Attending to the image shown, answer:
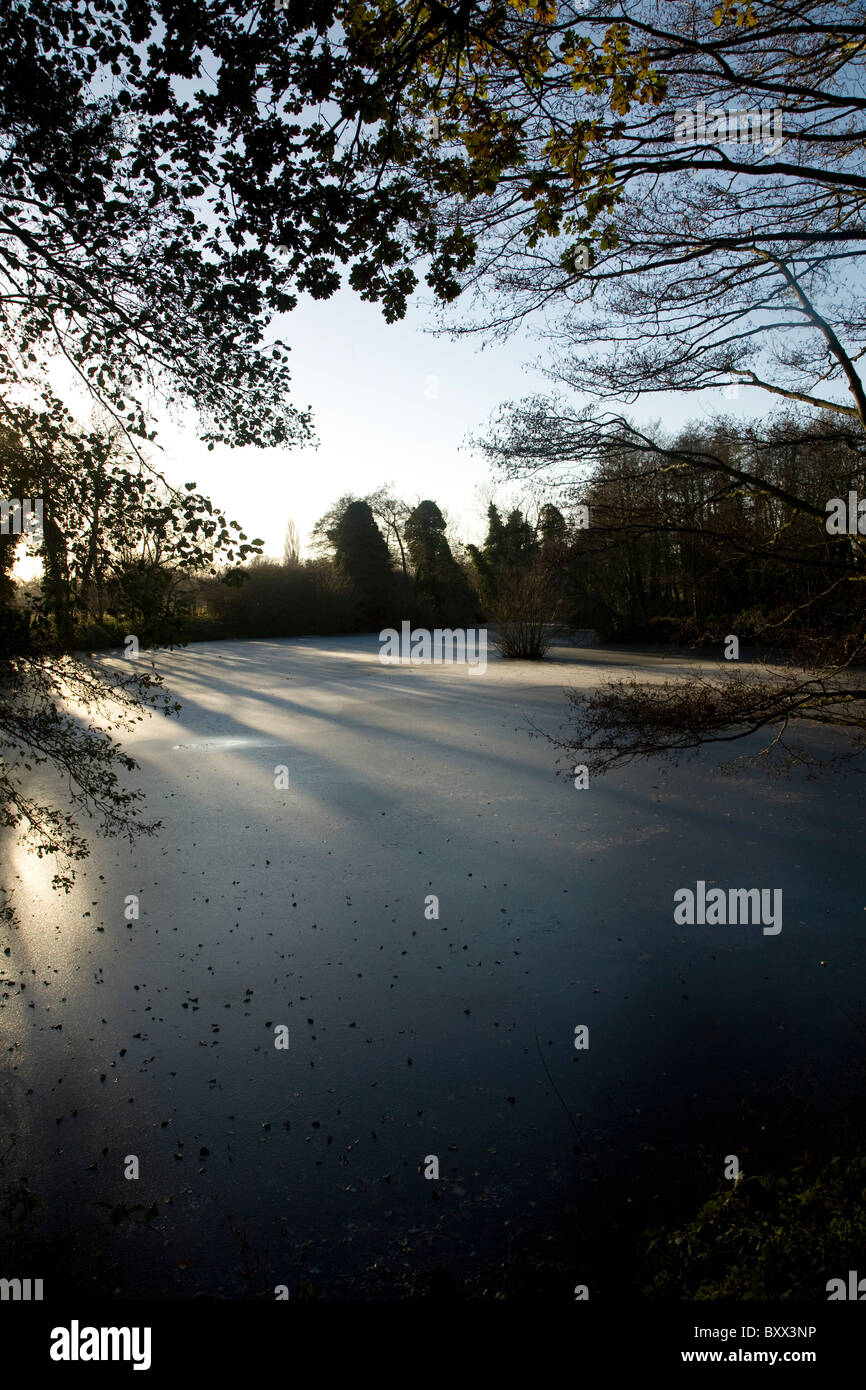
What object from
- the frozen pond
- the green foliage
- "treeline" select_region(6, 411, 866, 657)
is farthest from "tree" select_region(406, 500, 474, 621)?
the green foliage

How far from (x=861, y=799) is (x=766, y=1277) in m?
6.61

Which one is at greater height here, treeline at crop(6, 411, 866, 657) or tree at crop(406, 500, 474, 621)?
tree at crop(406, 500, 474, 621)

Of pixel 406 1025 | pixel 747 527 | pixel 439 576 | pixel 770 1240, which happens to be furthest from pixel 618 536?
pixel 439 576

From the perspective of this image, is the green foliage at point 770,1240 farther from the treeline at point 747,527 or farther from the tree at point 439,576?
the tree at point 439,576

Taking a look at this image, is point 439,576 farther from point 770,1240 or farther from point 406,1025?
point 770,1240

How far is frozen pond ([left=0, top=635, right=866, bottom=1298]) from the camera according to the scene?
8.80ft

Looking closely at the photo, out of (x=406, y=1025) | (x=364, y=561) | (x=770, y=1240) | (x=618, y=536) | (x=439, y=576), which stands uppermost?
(x=364, y=561)

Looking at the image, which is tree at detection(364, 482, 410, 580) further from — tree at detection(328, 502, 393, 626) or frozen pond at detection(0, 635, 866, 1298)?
frozen pond at detection(0, 635, 866, 1298)

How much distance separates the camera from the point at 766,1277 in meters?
2.06

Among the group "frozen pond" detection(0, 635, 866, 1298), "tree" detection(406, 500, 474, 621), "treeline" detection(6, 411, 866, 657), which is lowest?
"frozen pond" detection(0, 635, 866, 1298)

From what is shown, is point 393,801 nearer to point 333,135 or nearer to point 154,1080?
point 154,1080

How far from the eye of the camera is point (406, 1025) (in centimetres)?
394
